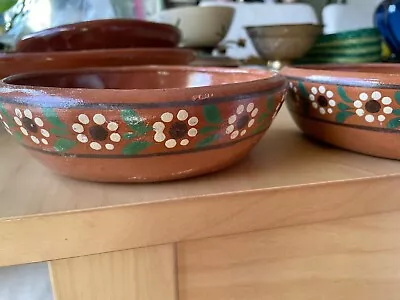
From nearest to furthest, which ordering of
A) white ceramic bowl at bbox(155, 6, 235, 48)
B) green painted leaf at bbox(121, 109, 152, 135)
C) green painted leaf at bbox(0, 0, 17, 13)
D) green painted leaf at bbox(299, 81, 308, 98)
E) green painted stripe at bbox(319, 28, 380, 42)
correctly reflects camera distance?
green painted leaf at bbox(121, 109, 152, 135) < green painted leaf at bbox(299, 81, 308, 98) < green painted leaf at bbox(0, 0, 17, 13) < green painted stripe at bbox(319, 28, 380, 42) < white ceramic bowl at bbox(155, 6, 235, 48)

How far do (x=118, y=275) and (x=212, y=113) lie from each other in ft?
0.41

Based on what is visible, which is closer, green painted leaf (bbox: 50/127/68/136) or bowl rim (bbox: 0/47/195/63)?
green painted leaf (bbox: 50/127/68/136)

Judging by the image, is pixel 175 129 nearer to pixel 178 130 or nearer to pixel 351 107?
pixel 178 130

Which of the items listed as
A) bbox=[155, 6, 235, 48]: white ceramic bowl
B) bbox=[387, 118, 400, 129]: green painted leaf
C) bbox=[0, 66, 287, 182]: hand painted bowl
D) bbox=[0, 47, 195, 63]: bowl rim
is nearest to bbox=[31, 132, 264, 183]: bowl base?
bbox=[0, 66, 287, 182]: hand painted bowl

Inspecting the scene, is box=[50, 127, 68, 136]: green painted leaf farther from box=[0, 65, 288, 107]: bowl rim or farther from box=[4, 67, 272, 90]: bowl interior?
box=[4, 67, 272, 90]: bowl interior

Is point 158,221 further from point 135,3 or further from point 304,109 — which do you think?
point 135,3

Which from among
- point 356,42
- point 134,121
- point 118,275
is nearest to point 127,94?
point 134,121

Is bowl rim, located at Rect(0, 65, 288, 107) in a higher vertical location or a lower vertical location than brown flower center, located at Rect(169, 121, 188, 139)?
higher

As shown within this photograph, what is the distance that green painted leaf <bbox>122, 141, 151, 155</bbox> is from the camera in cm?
28

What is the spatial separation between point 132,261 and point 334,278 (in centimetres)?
16

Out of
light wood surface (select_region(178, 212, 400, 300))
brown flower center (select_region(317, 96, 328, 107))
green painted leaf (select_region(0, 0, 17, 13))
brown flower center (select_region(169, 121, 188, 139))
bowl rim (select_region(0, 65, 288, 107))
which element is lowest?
light wood surface (select_region(178, 212, 400, 300))

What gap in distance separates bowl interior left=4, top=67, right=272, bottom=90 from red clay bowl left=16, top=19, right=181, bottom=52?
5.5 inches

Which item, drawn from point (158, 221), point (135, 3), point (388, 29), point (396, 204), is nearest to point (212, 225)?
point (158, 221)

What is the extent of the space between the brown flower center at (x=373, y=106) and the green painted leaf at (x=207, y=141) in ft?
0.40
